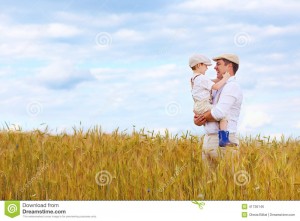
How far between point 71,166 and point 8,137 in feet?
10.1

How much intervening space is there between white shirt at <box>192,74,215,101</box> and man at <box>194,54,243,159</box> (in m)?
0.15

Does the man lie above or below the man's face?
below

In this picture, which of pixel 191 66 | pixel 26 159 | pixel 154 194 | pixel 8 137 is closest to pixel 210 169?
pixel 154 194

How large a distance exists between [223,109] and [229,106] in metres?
0.09

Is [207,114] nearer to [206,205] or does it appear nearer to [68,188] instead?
[206,205]

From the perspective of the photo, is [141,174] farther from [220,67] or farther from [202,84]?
[220,67]

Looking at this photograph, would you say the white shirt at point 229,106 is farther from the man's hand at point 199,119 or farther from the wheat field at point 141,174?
the wheat field at point 141,174

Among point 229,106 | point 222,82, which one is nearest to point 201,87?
point 222,82

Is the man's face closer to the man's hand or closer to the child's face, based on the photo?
the child's face

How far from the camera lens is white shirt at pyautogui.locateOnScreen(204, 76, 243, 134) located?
22.1 ft

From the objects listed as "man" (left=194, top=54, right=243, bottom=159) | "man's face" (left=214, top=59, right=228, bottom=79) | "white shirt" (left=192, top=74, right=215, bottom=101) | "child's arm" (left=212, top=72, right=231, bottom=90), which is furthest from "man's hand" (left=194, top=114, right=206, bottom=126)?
"man's face" (left=214, top=59, right=228, bottom=79)

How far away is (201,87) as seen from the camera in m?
6.95

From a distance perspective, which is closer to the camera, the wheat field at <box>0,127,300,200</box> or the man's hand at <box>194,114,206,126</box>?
the wheat field at <box>0,127,300,200</box>

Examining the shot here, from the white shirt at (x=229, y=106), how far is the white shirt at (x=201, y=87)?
0.51 ft
